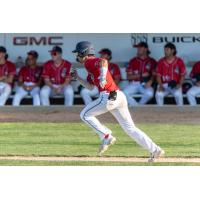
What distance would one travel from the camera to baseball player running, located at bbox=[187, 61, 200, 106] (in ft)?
71.9

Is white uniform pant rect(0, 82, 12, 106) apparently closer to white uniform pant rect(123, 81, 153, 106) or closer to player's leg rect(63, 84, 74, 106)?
player's leg rect(63, 84, 74, 106)

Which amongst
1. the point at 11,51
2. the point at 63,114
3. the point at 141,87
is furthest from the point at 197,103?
the point at 11,51

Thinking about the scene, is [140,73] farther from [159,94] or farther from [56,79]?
[56,79]

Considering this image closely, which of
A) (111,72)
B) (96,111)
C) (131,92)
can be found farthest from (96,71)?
(111,72)

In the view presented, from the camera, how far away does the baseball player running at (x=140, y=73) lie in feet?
72.6

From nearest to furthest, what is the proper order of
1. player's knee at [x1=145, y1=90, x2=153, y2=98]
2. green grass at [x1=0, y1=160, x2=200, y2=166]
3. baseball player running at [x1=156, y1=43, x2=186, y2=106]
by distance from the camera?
green grass at [x1=0, y1=160, x2=200, y2=166] < baseball player running at [x1=156, y1=43, x2=186, y2=106] < player's knee at [x1=145, y1=90, x2=153, y2=98]

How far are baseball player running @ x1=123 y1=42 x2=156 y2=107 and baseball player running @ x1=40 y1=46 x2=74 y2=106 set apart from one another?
128 centimetres

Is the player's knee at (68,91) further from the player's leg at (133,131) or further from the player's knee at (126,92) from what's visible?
the player's leg at (133,131)

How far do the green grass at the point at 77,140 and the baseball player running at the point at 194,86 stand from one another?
187 cm

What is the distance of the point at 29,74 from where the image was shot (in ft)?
73.8

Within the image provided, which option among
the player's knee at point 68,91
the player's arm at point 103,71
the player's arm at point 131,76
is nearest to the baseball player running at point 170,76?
the player's arm at point 131,76

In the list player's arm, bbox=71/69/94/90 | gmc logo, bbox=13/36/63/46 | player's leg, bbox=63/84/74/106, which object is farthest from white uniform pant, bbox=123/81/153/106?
player's arm, bbox=71/69/94/90

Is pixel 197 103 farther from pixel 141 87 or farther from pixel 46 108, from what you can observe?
pixel 46 108

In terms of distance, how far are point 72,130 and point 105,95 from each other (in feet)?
17.4
